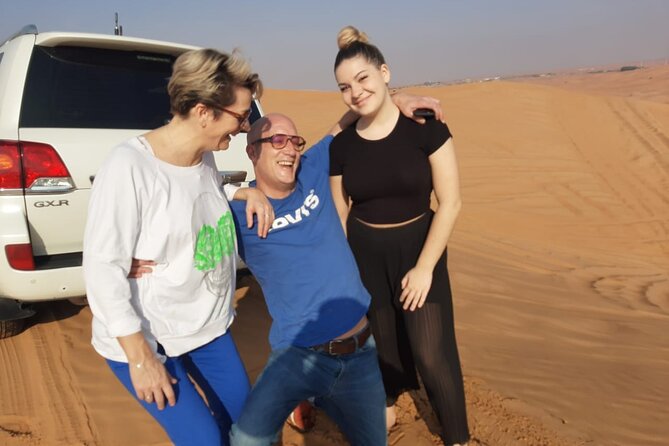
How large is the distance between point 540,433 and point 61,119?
348 centimetres

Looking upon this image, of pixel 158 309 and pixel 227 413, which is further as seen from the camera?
pixel 227 413

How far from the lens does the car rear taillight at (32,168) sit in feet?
10.2

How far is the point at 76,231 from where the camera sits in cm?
337

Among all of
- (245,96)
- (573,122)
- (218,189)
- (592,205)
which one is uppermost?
(245,96)

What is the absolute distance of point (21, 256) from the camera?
10.6 ft

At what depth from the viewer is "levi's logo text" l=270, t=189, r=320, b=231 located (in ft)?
7.77

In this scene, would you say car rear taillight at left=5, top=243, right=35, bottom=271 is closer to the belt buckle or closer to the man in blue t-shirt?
the man in blue t-shirt

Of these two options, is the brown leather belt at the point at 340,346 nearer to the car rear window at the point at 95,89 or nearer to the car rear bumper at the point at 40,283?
the car rear bumper at the point at 40,283

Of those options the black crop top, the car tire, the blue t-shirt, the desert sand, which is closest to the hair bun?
the black crop top

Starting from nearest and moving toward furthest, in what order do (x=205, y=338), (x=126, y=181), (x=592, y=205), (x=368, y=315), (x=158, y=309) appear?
1. (x=126, y=181)
2. (x=158, y=309)
3. (x=205, y=338)
4. (x=368, y=315)
5. (x=592, y=205)

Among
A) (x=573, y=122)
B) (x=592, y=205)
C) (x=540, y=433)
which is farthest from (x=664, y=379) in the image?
(x=573, y=122)

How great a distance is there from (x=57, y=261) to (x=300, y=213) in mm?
1823

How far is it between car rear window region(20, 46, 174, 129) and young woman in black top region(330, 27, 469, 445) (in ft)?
5.87

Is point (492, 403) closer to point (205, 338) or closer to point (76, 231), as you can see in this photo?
point (205, 338)
